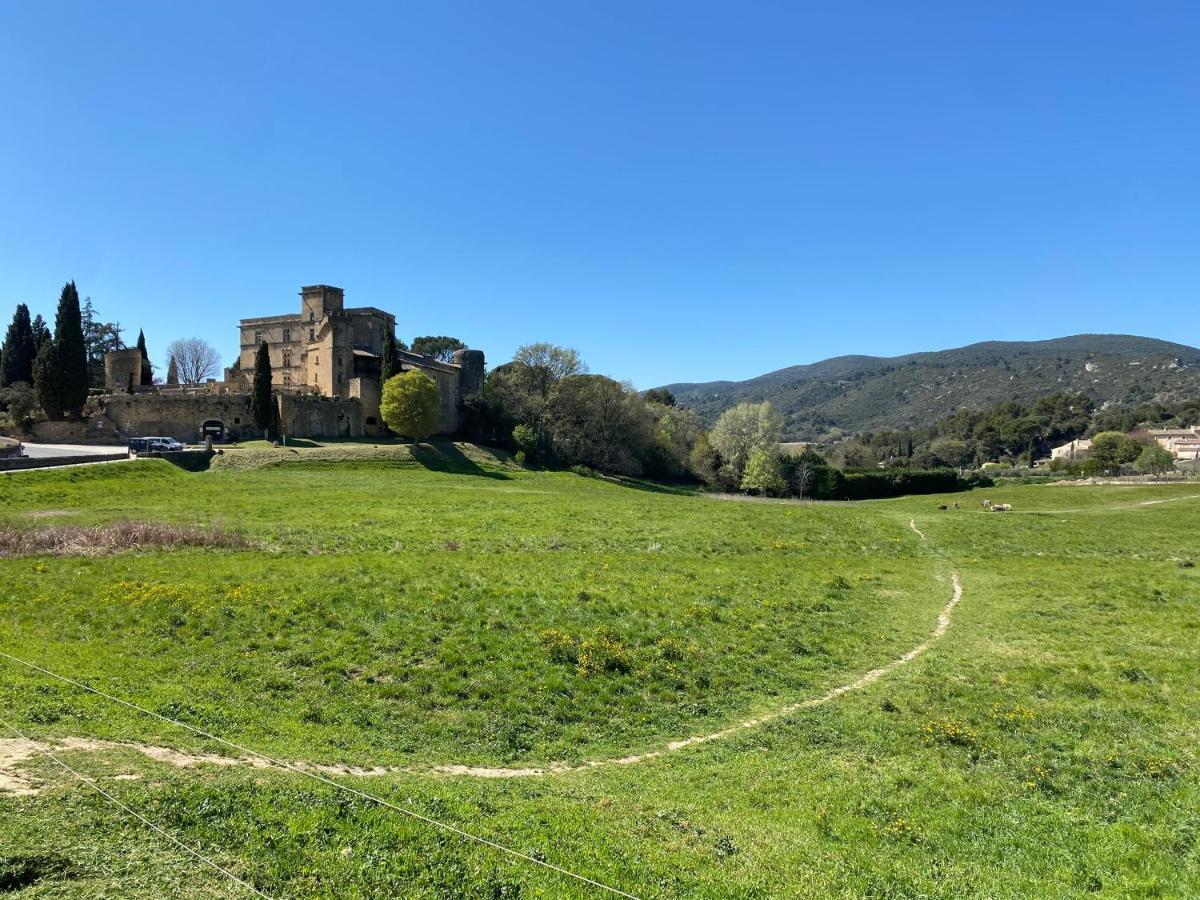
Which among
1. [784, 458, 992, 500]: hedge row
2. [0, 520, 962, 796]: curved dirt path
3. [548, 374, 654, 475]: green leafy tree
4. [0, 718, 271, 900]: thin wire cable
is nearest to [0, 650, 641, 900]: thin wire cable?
[0, 520, 962, 796]: curved dirt path

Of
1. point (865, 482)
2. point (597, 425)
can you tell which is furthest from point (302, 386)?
point (865, 482)

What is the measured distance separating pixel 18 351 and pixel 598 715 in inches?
3030

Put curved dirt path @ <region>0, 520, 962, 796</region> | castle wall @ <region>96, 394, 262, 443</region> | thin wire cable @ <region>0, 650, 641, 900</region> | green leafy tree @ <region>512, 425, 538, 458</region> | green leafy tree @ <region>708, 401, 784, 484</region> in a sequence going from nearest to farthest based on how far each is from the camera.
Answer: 1. thin wire cable @ <region>0, 650, 641, 900</region>
2. curved dirt path @ <region>0, 520, 962, 796</region>
3. castle wall @ <region>96, 394, 262, 443</region>
4. green leafy tree @ <region>512, 425, 538, 458</region>
5. green leafy tree @ <region>708, 401, 784, 484</region>

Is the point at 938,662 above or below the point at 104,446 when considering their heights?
below

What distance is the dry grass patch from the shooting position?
19.4 meters

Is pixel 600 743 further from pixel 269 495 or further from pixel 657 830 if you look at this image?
pixel 269 495

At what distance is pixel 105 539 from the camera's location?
20.6 metres

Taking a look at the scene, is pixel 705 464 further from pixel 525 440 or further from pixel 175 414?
pixel 175 414

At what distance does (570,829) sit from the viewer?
23.7 feet

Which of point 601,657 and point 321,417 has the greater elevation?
point 321,417

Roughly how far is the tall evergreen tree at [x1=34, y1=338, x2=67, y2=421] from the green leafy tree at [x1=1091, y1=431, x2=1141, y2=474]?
112 m

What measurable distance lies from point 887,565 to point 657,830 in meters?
19.4

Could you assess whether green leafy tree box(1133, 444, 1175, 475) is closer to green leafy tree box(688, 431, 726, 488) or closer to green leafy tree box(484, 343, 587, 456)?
green leafy tree box(688, 431, 726, 488)

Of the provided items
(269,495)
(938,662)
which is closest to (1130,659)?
(938,662)
